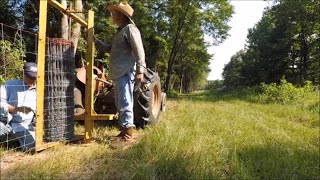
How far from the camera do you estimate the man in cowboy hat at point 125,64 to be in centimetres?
475

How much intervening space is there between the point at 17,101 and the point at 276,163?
3261 millimetres

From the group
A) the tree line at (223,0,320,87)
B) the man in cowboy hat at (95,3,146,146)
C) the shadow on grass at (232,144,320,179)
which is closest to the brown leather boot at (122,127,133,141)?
the man in cowboy hat at (95,3,146,146)

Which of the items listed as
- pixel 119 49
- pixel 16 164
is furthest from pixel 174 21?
pixel 16 164

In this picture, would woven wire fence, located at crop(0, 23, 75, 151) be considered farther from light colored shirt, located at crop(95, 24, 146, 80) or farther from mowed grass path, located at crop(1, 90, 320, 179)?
light colored shirt, located at crop(95, 24, 146, 80)

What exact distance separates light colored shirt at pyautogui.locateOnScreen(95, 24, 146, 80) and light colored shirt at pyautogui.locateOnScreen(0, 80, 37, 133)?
1.13 m

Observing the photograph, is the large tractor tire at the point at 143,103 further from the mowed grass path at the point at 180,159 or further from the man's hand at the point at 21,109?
the man's hand at the point at 21,109

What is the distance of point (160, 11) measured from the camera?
25109 millimetres

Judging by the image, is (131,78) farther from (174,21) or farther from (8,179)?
(174,21)

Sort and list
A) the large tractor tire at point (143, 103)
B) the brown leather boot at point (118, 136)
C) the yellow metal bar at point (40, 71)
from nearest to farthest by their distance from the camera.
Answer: the yellow metal bar at point (40, 71), the brown leather boot at point (118, 136), the large tractor tire at point (143, 103)

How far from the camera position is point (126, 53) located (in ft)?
16.0

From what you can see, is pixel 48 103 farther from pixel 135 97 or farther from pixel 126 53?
pixel 135 97

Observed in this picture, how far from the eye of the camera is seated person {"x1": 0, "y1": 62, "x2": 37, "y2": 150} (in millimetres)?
4305

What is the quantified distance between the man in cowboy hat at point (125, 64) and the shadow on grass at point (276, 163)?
1590 millimetres

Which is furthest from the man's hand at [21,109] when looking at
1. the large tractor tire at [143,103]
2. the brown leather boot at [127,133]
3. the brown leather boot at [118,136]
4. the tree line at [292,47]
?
the tree line at [292,47]
